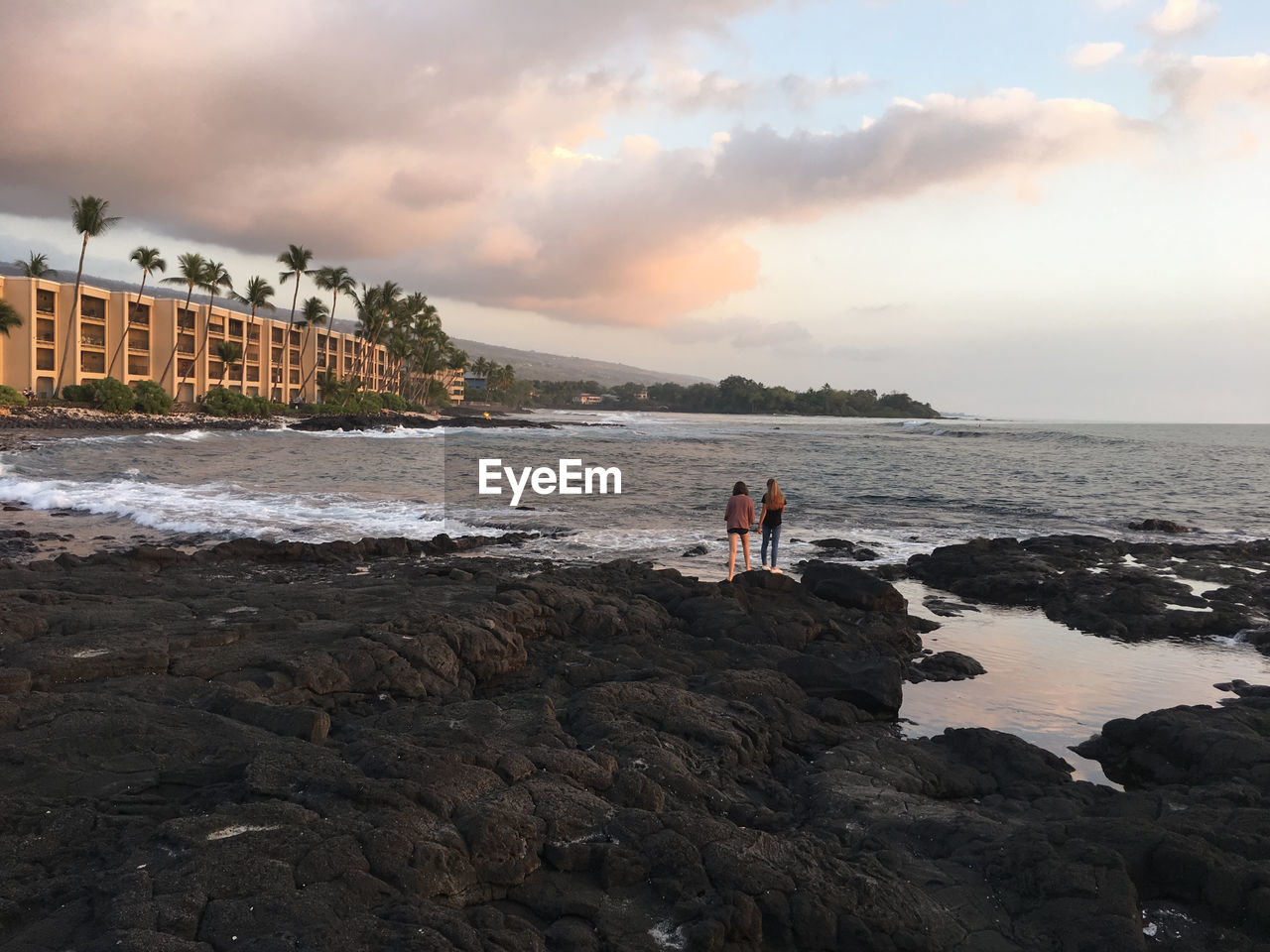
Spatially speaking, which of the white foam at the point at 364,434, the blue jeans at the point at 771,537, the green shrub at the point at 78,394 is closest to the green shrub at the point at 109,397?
the green shrub at the point at 78,394

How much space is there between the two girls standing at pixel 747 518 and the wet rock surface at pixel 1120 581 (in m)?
3.18

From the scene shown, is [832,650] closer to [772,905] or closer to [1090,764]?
[1090,764]

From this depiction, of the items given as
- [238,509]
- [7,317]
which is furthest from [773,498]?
[7,317]

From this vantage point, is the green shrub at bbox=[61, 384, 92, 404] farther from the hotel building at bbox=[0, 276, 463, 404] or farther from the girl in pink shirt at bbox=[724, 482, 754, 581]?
the girl in pink shirt at bbox=[724, 482, 754, 581]

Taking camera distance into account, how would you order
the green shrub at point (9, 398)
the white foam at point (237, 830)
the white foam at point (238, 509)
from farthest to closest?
the green shrub at point (9, 398), the white foam at point (238, 509), the white foam at point (237, 830)

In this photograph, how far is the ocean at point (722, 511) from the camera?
9703 mm

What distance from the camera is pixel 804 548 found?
18859 millimetres

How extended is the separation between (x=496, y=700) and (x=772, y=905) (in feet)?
11.6

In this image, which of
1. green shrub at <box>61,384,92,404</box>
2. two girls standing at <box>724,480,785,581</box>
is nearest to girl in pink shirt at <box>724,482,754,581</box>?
two girls standing at <box>724,480,785,581</box>

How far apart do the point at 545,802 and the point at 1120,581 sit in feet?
45.2

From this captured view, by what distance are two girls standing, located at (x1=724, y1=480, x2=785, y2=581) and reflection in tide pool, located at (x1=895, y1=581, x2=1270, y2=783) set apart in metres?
3.25

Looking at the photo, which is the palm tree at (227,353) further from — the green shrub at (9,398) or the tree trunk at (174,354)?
the green shrub at (9,398)

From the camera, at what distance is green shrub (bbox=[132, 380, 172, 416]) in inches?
2569

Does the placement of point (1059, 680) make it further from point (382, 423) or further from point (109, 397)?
point (382, 423)
